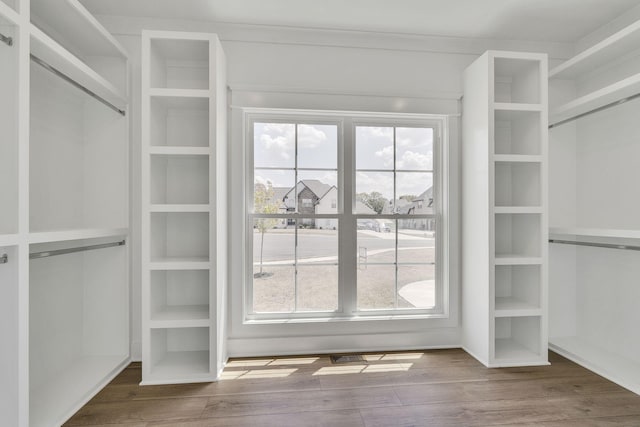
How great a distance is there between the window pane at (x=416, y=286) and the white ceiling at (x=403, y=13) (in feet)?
6.62

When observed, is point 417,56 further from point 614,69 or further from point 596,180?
point 596,180

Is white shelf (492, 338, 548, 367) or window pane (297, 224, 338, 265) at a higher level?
window pane (297, 224, 338, 265)

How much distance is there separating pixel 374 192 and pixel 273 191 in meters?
0.88

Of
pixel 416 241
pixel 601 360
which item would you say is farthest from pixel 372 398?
pixel 601 360

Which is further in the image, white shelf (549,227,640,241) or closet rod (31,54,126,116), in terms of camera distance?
white shelf (549,227,640,241)

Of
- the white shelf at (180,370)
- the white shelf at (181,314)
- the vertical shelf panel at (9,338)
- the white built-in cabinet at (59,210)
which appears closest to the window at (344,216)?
the white shelf at (181,314)

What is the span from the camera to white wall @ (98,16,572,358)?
103 inches

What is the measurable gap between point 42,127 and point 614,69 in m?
4.15

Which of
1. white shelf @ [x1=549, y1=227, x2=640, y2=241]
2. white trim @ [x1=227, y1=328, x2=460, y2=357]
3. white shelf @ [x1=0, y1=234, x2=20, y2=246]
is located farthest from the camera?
white trim @ [x1=227, y1=328, x2=460, y2=357]

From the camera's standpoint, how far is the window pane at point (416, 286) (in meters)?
2.92

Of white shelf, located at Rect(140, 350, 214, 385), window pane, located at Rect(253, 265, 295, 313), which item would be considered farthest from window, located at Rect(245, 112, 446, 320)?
white shelf, located at Rect(140, 350, 214, 385)

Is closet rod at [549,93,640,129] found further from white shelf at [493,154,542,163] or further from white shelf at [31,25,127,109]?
white shelf at [31,25,127,109]

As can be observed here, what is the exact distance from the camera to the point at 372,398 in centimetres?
204

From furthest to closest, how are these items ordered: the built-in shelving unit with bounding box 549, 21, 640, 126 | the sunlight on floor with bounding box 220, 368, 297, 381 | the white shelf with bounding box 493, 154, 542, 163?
the white shelf with bounding box 493, 154, 542, 163
the sunlight on floor with bounding box 220, 368, 297, 381
the built-in shelving unit with bounding box 549, 21, 640, 126
